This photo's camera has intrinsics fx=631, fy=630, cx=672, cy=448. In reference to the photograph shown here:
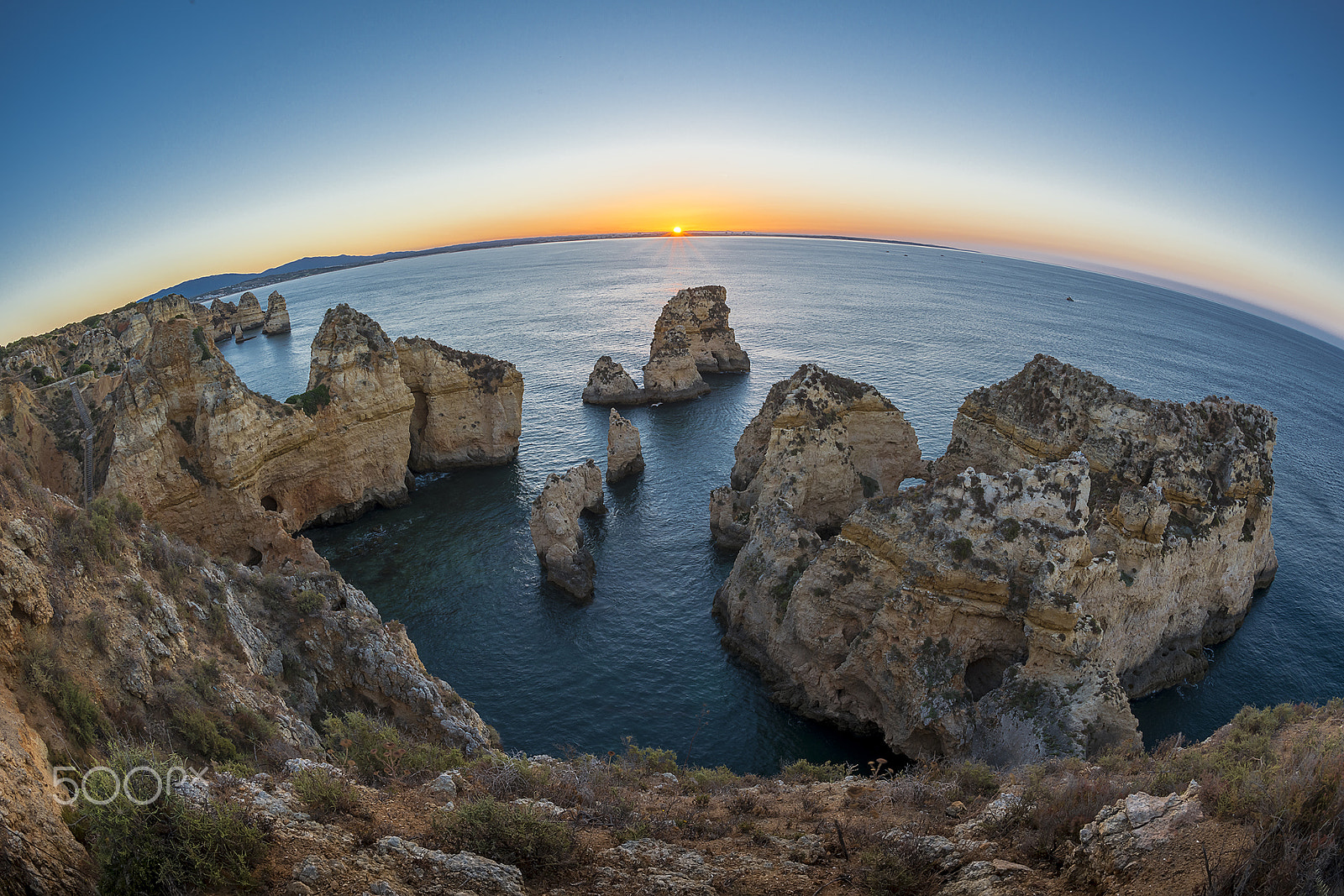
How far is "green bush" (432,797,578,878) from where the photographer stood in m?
9.93

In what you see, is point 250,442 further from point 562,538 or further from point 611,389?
point 611,389

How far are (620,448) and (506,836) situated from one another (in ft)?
130

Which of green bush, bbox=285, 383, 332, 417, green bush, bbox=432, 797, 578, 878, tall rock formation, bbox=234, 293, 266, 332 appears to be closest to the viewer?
green bush, bbox=432, 797, 578, 878

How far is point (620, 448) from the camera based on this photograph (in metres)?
49.1

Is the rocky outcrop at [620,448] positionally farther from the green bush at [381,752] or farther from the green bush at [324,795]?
the green bush at [324,795]

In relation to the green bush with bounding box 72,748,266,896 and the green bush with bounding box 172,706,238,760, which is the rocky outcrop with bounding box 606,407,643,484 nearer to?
the green bush with bounding box 172,706,238,760

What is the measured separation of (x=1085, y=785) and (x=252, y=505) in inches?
1536

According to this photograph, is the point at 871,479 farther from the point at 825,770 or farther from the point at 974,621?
the point at 825,770

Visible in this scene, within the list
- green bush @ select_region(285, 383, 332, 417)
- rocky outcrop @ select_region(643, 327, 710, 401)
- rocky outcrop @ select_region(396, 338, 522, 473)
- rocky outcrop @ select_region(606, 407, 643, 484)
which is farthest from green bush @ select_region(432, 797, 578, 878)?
rocky outcrop @ select_region(643, 327, 710, 401)

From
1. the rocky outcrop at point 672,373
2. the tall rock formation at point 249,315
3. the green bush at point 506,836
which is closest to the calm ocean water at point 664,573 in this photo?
the rocky outcrop at point 672,373

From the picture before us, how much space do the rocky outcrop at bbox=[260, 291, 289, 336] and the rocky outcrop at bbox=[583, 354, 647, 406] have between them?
97986mm

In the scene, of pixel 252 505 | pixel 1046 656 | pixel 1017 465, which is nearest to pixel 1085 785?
pixel 1046 656

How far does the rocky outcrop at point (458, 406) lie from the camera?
48.2 meters

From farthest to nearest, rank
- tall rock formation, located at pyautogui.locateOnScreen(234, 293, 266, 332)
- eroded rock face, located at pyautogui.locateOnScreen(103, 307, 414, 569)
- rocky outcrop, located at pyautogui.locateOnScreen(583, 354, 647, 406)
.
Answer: tall rock formation, located at pyautogui.locateOnScreen(234, 293, 266, 332)
rocky outcrop, located at pyautogui.locateOnScreen(583, 354, 647, 406)
eroded rock face, located at pyautogui.locateOnScreen(103, 307, 414, 569)
